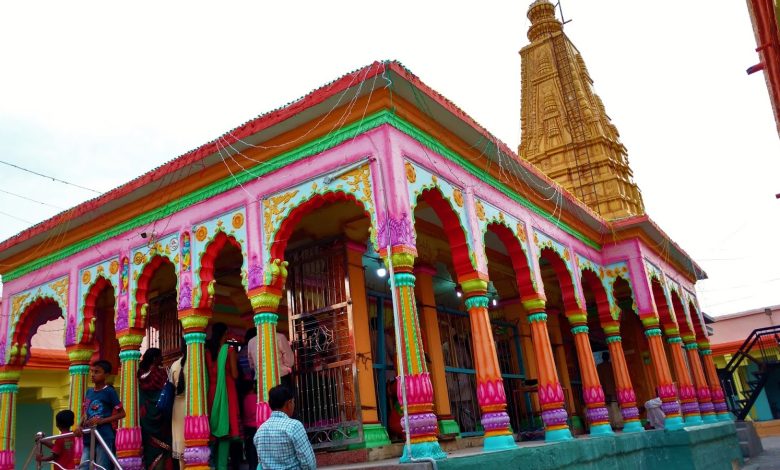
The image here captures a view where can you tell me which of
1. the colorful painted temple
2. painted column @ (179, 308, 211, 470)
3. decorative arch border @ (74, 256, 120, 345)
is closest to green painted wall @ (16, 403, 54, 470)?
the colorful painted temple

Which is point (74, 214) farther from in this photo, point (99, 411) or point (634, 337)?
point (634, 337)

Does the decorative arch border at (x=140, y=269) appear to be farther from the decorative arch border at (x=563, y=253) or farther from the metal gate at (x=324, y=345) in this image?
the decorative arch border at (x=563, y=253)

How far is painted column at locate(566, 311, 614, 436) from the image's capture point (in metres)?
9.58

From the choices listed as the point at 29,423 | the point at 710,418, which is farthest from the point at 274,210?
the point at 29,423

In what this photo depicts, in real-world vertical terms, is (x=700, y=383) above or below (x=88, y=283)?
below

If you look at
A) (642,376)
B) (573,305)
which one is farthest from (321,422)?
(642,376)

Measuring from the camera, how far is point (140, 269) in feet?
28.1

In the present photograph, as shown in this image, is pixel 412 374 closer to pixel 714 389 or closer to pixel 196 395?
pixel 196 395

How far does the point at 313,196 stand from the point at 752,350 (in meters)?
24.6

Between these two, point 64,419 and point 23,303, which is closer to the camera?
point 64,419

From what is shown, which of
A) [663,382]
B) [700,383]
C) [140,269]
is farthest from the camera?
[700,383]

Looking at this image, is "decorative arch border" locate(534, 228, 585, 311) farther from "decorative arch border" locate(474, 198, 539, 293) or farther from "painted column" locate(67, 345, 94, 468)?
"painted column" locate(67, 345, 94, 468)

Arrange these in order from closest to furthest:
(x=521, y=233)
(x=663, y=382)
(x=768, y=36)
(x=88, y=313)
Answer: (x=768, y=36), (x=521, y=233), (x=88, y=313), (x=663, y=382)

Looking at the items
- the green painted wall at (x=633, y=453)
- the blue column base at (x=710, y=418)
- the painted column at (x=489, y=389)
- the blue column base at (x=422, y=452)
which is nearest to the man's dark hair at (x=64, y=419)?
the blue column base at (x=422, y=452)
